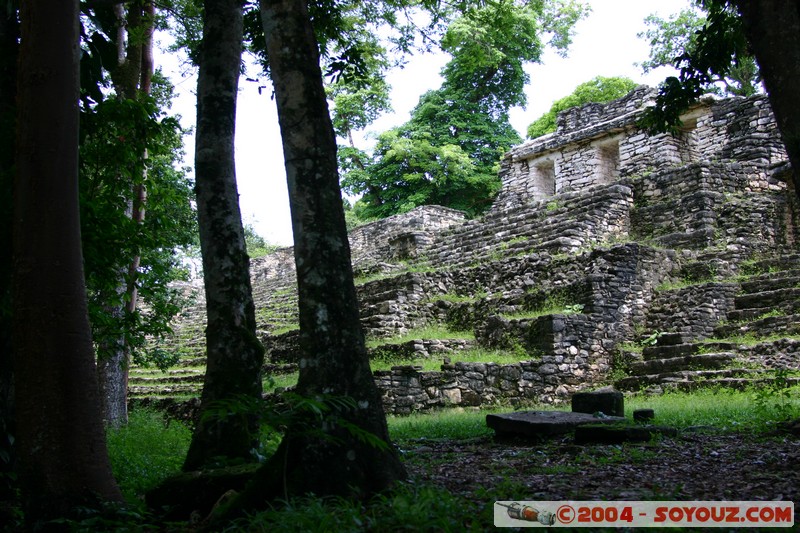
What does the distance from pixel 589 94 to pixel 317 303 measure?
100 ft

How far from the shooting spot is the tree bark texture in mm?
4504

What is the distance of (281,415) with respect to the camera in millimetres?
4125

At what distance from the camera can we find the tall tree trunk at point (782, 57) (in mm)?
4672

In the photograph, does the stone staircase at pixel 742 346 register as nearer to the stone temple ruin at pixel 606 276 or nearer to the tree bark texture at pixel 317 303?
the stone temple ruin at pixel 606 276

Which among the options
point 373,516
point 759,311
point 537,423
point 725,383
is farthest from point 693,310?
point 373,516

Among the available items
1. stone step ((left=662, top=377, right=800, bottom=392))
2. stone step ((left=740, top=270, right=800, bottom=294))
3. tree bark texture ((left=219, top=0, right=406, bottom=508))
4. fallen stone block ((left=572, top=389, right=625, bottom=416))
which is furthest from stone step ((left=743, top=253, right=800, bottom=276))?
tree bark texture ((left=219, top=0, right=406, bottom=508))

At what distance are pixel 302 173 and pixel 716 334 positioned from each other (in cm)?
1109

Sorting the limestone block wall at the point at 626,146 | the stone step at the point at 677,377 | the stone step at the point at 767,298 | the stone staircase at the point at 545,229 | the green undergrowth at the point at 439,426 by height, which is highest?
the limestone block wall at the point at 626,146

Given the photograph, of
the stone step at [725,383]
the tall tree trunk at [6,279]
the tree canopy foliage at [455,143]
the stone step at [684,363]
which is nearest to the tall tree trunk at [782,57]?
the tall tree trunk at [6,279]

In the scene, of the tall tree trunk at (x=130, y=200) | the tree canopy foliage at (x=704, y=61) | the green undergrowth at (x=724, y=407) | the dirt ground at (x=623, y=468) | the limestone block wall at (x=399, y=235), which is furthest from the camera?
the limestone block wall at (x=399, y=235)

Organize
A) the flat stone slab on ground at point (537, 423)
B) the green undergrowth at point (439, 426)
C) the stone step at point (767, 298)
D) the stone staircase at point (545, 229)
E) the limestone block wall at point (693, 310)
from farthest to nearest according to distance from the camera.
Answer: the stone staircase at point (545, 229), the limestone block wall at point (693, 310), the stone step at point (767, 298), the green undergrowth at point (439, 426), the flat stone slab on ground at point (537, 423)

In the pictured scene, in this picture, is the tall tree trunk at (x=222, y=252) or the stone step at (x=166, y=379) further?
the stone step at (x=166, y=379)

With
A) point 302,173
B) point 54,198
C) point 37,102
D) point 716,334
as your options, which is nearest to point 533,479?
point 302,173

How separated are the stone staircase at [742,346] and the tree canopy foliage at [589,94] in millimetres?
18920
